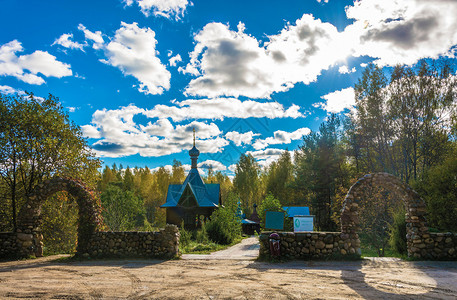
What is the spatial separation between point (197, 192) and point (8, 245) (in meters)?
20.5

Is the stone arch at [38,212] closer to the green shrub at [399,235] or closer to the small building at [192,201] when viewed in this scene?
the green shrub at [399,235]

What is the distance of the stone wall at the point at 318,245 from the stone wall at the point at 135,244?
382 cm

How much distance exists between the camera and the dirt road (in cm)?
670

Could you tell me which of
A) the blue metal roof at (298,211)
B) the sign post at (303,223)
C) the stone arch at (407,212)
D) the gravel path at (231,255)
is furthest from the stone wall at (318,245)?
the blue metal roof at (298,211)

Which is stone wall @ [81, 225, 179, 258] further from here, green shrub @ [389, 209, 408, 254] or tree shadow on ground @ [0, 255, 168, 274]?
green shrub @ [389, 209, 408, 254]

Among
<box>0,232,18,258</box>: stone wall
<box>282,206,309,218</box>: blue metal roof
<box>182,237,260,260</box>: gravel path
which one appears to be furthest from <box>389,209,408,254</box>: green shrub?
<box>282,206,309,218</box>: blue metal roof

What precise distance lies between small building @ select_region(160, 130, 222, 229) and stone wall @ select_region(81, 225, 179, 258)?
52.5ft

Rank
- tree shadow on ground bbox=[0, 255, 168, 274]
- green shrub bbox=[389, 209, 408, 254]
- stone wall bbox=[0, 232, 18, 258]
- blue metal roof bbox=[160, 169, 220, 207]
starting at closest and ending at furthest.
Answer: tree shadow on ground bbox=[0, 255, 168, 274] → stone wall bbox=[0, 232, 18, 258] → green shrub bbox=[389, 209, 408, 254] → blue metal roof bbox=[160, 169, 220, 207]

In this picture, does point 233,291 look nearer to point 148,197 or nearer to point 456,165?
point 456,165

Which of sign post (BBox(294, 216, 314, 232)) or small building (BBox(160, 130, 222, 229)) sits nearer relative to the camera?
sign post (BBox(294, 216, 314, 232))

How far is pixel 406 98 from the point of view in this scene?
21.3m

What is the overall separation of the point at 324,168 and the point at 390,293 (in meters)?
23.3

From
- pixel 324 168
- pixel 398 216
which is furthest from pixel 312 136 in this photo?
pixel 398 216

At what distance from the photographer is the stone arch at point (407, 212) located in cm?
1084
